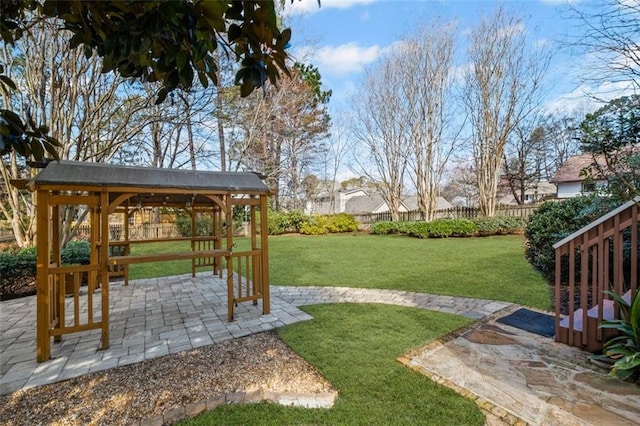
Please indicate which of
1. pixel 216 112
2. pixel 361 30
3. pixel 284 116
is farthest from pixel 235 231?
pixel 361 30

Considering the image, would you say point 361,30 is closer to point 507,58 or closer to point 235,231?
point 507,58

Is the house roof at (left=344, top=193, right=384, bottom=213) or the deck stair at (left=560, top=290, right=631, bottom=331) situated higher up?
the house roof at (left=344, top=193, right=384, bottom=213)

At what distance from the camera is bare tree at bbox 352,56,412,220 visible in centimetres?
1461

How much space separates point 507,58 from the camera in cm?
1268

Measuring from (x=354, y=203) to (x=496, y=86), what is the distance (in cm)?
1755

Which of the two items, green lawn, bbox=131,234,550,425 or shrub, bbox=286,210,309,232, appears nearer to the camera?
green lawn, bbox=131,234,550,425

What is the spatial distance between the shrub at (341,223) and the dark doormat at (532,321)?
1289cm

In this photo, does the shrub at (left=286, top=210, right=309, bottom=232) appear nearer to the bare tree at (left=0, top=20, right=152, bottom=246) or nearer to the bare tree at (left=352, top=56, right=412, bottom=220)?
the bare tree at (left=352, top=56, right=412, bottom=220)

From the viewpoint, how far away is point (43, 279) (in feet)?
10.1

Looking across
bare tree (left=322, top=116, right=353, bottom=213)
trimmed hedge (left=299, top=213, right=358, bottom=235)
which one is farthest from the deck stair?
bare tree (left=322, top=116, right=353, bottom=213)

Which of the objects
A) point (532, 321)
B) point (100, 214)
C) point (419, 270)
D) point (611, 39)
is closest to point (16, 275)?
point (100, 214)

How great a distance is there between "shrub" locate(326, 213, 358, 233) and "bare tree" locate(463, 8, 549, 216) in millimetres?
6780

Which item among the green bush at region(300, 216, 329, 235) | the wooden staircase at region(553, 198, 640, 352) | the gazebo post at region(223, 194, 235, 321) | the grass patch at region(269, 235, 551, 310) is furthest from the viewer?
the green bush at region(300, 216, 329, 235)

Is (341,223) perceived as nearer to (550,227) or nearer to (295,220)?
(295,220)
